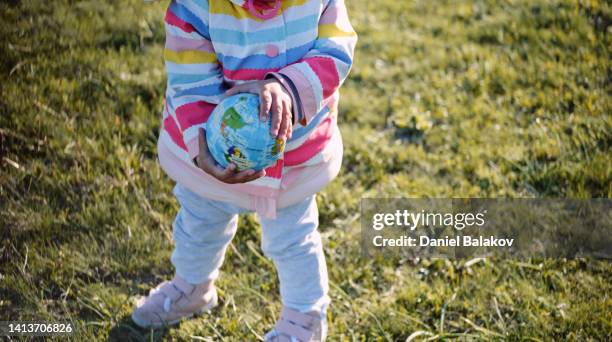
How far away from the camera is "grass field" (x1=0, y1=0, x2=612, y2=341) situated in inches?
110

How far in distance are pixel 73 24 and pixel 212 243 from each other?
194cm

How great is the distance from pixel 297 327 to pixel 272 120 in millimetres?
949

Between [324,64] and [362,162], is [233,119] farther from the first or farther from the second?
[362,162]

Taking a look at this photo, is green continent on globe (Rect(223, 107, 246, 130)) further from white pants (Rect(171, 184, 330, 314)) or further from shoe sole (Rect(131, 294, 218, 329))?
shoe sole (Rect(131, 294, 218, 329))

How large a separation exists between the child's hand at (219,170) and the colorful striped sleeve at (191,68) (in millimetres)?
41

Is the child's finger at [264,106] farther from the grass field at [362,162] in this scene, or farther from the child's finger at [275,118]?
the grass field at [362,162]

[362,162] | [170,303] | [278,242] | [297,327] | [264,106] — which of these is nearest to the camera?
[264,106]

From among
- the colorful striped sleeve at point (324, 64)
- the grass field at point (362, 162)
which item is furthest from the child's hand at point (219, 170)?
the grass field at point (362, 162)

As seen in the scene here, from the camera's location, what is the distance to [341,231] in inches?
128

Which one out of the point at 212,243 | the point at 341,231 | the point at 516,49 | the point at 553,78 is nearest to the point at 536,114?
the point at 553,78

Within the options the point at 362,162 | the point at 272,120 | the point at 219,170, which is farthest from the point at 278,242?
the point at 362,162

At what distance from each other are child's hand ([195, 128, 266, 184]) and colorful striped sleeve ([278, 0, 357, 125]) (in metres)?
0.25

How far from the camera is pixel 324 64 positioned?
2102 mm

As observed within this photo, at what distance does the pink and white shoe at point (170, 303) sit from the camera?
269 cm
